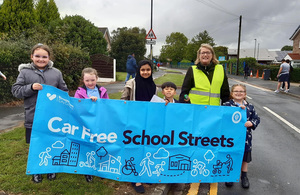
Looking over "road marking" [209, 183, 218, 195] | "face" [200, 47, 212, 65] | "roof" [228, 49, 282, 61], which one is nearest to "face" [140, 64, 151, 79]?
"face" [200, 47, 212, 65]

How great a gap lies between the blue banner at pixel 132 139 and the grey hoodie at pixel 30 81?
1.00 feet

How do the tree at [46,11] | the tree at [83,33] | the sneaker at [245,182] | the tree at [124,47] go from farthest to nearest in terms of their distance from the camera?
the tree at [124,47] → the tree at [46,11] → the tree at [83,33] → the sneaker at [245,182]

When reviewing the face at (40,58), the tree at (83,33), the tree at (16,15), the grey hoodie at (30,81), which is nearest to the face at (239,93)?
the grey hoodie at (30,81)

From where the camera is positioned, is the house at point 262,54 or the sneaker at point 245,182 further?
the house at point 262,54

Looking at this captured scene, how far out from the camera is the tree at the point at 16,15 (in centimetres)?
Answer: 1598

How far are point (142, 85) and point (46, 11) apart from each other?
24571 millimetres

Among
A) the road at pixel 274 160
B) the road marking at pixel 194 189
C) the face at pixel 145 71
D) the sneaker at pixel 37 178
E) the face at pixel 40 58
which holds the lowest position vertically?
the road marking at pixel 194 189

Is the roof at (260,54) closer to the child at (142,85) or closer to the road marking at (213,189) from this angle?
the road marking at (213,189)

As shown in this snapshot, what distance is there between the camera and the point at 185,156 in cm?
306

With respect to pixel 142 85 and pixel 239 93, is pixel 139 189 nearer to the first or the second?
pixel 142 85

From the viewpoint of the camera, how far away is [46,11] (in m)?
24.0

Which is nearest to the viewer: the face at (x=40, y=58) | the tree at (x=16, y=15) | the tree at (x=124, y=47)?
the face at (x=40, y=58)

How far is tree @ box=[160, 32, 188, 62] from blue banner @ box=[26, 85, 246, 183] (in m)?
83.5

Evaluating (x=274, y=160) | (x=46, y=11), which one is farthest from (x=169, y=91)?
(x=46, y=11)
